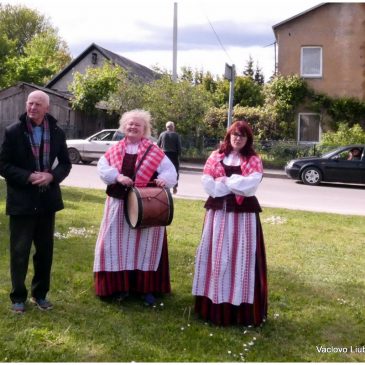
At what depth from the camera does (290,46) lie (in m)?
29.9

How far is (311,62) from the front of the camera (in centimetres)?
2994

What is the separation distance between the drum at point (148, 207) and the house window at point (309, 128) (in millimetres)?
25706

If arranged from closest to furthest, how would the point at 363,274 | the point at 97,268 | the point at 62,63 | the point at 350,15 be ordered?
the point at 97,268 → the point at 363,274 → the point at 350,15 → the point at 62,63

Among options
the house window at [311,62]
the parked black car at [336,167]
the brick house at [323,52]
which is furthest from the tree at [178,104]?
the parked black car at [336,167]

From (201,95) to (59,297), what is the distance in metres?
21.5

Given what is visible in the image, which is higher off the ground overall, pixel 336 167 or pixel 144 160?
pixel 144 160

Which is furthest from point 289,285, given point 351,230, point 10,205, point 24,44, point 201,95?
point 24,44

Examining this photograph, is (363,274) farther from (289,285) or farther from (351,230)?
(351,230)

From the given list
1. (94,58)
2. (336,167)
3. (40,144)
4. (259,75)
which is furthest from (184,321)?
(259,75)

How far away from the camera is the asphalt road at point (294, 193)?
548 inches

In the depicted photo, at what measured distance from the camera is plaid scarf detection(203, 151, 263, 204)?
5.16 meters

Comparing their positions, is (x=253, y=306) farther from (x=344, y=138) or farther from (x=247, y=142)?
(x=344, y=138)

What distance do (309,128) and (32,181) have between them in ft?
87.9

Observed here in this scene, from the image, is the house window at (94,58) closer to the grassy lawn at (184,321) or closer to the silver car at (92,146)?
the silver car at (92,146)
